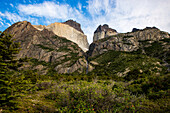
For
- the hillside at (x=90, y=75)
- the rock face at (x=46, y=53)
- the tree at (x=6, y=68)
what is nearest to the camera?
the hillside at (x=90, y=75)

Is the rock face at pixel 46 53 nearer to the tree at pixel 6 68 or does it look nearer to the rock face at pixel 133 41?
the rock face at pixel 133 41

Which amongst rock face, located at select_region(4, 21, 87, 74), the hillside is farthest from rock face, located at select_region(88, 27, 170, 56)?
rock face, located at select_region(4, 21, 87, 74)

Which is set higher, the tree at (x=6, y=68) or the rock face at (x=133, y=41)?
the rock face at (x=133, y=41)

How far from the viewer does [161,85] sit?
21.9 ft

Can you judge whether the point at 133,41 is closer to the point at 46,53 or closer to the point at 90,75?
the point at 90,75

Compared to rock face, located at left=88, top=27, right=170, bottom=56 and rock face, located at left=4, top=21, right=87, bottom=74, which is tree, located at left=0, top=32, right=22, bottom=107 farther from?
→ rock face, located at left=88, top=27, right=170, bottom=56

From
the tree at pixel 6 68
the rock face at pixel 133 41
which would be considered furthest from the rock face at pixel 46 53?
the tree at pixel 6 68

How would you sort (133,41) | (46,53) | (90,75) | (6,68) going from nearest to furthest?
(6,68) → (90,75) → (133,41) → (46,53)

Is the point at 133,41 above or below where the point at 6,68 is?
above

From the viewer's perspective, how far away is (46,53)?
11644cm

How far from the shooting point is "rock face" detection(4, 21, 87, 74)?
88.8 meters

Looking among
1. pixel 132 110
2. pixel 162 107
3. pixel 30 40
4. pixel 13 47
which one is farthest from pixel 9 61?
pixel 30 40

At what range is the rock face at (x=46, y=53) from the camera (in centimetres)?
8876

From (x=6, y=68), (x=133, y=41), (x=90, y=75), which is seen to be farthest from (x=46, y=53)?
(x=6, y=68)
